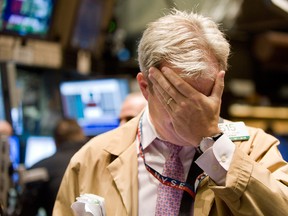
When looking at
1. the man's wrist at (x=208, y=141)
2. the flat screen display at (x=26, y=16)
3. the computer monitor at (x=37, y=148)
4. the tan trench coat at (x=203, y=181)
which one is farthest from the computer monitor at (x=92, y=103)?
the man's wrist at (x=208, y=141)

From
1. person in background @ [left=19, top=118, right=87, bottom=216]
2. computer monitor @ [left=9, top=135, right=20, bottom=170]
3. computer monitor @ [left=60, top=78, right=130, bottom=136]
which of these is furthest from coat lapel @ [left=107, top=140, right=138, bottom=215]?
computer monitor @ [left=60, top=78, right=130, bottom=136]

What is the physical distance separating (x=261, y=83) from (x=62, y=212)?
949 cm

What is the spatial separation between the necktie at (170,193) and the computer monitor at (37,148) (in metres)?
4.17

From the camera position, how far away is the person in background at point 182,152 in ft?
6.84

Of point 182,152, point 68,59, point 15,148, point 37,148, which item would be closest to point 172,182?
point 182,152

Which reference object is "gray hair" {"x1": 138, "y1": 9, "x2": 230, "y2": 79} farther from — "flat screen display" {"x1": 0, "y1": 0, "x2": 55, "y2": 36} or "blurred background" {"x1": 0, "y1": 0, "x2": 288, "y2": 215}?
"flat screen display" {"x1": 0, "y1": 0, "x2": 55, "y2": 36}

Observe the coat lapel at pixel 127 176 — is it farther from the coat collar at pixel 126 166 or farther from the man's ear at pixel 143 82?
the man's ear at pixel 143 82

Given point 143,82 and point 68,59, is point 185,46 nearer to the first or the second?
point 143,82

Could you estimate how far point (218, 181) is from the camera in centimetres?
212

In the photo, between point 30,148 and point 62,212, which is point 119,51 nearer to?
point 30,148

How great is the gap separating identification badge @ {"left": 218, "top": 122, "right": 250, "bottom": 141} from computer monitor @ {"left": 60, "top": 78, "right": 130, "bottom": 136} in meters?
4.34

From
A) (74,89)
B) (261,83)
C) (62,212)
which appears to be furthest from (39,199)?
(261,83)

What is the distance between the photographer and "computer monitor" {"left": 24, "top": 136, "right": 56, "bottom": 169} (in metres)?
6.41

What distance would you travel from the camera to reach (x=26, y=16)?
20.1 ft
